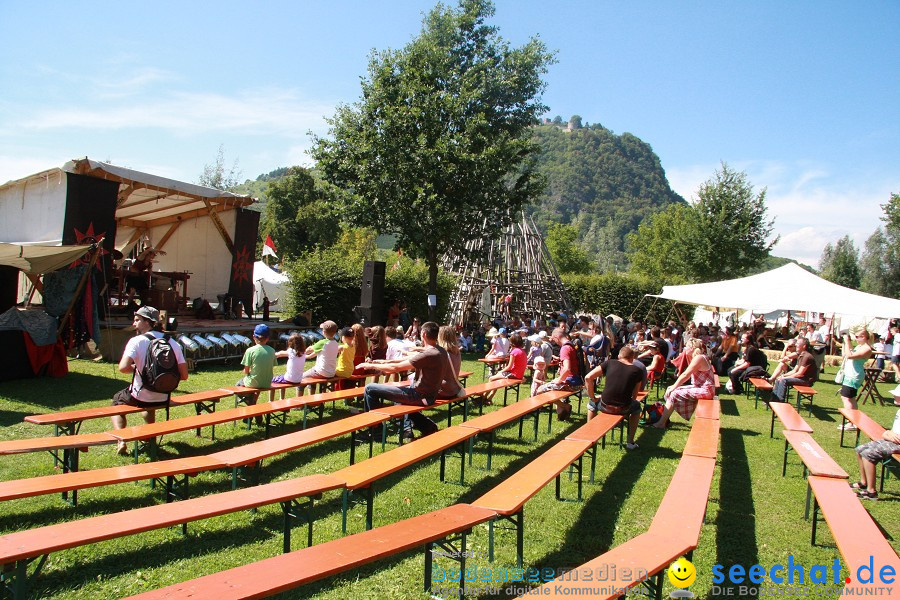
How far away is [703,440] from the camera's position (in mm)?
5727

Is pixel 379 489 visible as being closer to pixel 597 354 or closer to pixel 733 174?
pixel 597 354

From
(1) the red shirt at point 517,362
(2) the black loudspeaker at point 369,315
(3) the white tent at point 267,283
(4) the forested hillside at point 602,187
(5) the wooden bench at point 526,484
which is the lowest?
(5) the wooden bench at point 526,484

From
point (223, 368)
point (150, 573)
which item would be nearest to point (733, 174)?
point (223, 368)

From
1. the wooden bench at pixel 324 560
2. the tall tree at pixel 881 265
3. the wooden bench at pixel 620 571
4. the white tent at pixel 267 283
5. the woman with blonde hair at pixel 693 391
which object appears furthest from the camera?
the tall tree at pixel 881 265

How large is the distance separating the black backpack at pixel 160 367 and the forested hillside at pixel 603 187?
4079 inches

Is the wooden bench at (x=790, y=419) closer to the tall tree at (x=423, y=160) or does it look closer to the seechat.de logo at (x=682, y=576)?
the seechat.de logo at (x=682, y=576)

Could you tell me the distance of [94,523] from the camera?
127 inches

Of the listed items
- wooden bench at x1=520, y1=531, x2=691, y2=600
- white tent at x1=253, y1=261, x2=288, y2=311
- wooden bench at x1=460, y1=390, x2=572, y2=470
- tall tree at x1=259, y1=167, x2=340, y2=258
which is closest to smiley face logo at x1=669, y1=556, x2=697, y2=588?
wooden bench at x1=520, y1=531, x2=691, y2=600

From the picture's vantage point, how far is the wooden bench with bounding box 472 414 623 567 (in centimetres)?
371

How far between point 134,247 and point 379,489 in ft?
60.6

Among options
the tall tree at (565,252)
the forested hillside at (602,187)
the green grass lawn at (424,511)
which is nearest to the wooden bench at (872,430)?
the green grass lawn at (424,511)

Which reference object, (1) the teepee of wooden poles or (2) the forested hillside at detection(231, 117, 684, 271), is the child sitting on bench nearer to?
(1) the teepee of wooden poles

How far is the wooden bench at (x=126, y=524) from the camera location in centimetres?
283

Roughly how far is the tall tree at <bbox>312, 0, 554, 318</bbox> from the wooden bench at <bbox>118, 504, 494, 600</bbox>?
48.4ft
